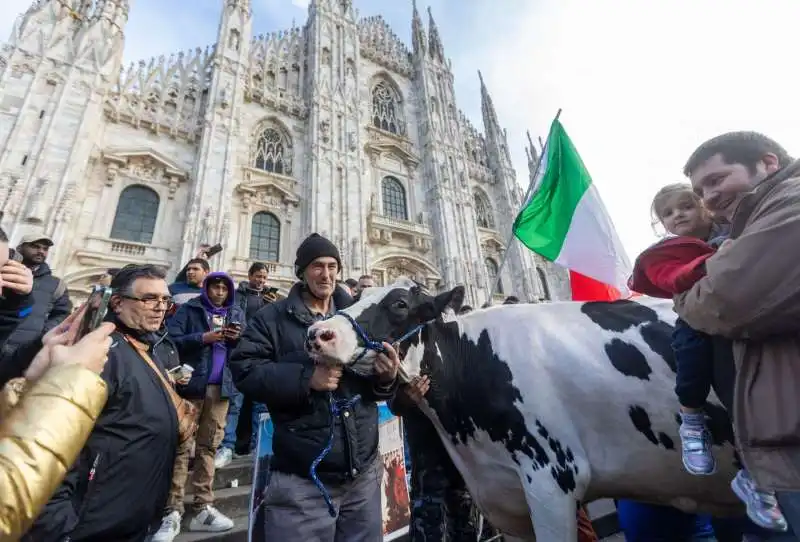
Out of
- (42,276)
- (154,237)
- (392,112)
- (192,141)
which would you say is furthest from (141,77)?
(42,276)

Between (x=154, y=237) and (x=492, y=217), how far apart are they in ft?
56.8

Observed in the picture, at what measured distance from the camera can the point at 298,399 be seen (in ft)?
5.53

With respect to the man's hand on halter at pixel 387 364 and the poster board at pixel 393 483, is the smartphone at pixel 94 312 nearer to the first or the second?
the man's hand on halter at pixel 387 364

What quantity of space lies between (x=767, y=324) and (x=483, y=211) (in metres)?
21.0

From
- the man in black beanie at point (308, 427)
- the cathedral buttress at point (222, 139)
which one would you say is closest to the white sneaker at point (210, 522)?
the man in black beanie at point (308, 427)

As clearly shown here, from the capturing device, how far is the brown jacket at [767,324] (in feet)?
3.16

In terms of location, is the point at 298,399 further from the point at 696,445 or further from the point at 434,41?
the point at 434,41

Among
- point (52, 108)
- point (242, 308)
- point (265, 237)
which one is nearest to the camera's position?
point (242, 308)

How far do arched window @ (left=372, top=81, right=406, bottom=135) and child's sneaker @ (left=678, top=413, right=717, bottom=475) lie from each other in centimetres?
1944

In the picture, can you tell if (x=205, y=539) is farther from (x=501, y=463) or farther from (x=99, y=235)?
(x=99, y=235)

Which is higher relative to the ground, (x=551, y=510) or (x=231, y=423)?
(x=231, y=423)

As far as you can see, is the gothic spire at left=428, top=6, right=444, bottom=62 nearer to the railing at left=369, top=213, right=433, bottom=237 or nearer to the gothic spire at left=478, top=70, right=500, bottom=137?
the gothic spire at left=478, top=70, right=500, bottom=137

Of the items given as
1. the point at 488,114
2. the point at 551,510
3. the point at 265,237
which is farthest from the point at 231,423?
the point at 488,114

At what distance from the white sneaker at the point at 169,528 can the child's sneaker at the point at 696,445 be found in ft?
12.1
